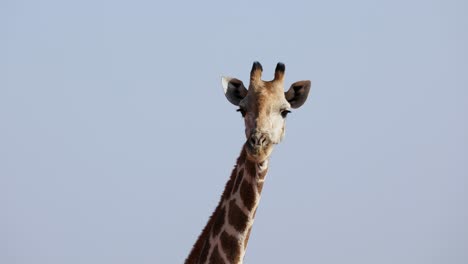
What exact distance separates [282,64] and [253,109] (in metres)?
1.09

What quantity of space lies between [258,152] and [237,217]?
3.44ft

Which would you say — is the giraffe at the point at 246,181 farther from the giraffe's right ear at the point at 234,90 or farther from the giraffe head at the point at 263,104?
the giraffe's right ear at the point at 234,90

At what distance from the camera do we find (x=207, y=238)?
12.4 meters

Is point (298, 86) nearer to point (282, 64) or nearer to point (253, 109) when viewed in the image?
point (282, 64)

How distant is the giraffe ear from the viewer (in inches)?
520

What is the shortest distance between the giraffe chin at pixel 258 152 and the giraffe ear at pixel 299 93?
1.81 meters

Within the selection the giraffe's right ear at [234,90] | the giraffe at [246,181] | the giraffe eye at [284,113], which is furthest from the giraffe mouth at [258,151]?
the giraffe's right ear at [234,90]

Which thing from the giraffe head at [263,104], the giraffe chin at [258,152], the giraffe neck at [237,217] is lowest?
the giraffe neck at [237,217]

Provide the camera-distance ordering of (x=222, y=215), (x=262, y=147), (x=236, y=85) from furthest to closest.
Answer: (x=236, y=85), (x=222, y=215), (x=262, y=147)

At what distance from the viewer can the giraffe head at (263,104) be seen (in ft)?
37.3

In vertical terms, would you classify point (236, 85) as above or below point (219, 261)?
above

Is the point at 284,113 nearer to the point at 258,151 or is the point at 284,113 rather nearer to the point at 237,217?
the point at 258,151

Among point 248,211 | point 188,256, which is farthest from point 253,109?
point 188,256

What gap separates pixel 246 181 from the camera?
1195cm
